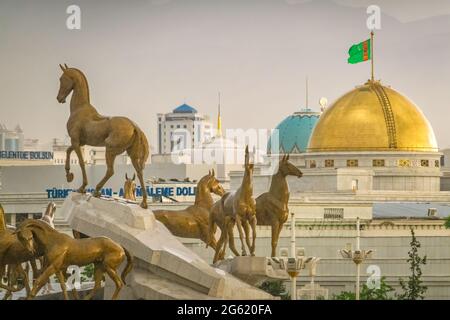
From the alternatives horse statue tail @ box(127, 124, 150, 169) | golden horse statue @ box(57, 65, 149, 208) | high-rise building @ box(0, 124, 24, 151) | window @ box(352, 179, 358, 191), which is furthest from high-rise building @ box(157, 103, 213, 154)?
horse statue tail @ box(127, 124, 150, 169)

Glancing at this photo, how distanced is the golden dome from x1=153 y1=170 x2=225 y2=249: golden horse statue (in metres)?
33.6

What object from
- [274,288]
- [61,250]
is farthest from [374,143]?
[61,250]

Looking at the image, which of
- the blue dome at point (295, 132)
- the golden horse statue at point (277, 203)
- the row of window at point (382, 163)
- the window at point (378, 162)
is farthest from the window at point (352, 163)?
the golden horse statue at point (277, 203)

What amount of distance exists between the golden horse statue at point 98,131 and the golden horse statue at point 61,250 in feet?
9.02

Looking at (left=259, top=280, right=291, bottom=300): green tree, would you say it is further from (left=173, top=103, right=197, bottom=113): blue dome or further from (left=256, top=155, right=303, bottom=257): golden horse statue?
(left=173, top=103, right=197, bottom=113): blue dome

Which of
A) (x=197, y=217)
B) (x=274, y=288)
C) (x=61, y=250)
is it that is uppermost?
(x=197, y=217)

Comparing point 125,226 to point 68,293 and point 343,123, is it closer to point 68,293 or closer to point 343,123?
point 68,293

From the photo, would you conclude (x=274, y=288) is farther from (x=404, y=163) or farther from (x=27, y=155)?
(x=27, y=155)

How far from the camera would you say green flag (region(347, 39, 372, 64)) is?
71.5 m

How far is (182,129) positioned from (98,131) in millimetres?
102201

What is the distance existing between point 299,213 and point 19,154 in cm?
3230

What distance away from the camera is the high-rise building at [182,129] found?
404ft

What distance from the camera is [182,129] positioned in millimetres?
137000

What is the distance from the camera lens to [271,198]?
35906 mm
